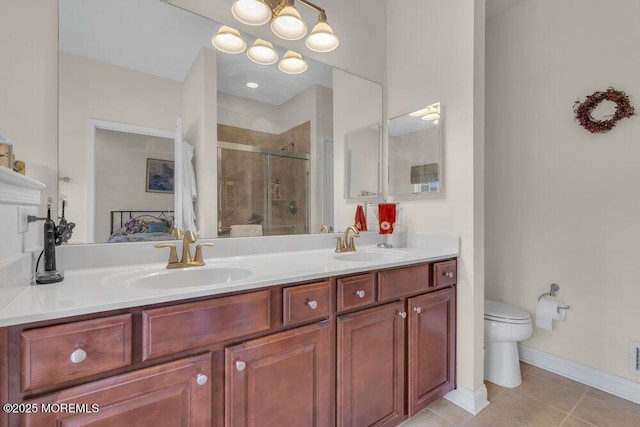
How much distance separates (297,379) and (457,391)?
1.17 metres

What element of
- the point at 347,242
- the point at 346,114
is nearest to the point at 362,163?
the point at 346,114

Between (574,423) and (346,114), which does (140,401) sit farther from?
(574,423)

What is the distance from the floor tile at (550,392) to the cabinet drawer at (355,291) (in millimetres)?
1372

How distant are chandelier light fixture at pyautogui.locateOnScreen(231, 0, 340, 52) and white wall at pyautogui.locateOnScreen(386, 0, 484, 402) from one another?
67 cm

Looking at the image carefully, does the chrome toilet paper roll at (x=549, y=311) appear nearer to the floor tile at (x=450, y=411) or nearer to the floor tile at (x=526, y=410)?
the floor tile at (x=526, y=410)

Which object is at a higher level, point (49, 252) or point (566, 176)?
point (566, 176)

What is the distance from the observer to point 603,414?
160 cm

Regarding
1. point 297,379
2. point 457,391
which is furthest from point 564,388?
point 297,379

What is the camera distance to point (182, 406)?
0.84m

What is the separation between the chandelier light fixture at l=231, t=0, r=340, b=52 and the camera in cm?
146

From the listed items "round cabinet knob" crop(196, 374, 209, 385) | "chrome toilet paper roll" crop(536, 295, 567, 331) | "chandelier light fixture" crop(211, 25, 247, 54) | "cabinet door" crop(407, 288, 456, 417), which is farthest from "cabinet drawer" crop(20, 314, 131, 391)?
"chrome toilet paper roll" crop(536, 295, 567, 331)

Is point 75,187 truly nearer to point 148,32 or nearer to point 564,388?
point 148,32

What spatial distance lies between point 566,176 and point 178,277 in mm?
2432

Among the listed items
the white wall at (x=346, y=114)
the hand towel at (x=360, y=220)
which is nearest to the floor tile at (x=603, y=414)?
the hand towel at (x=360, y=220)
